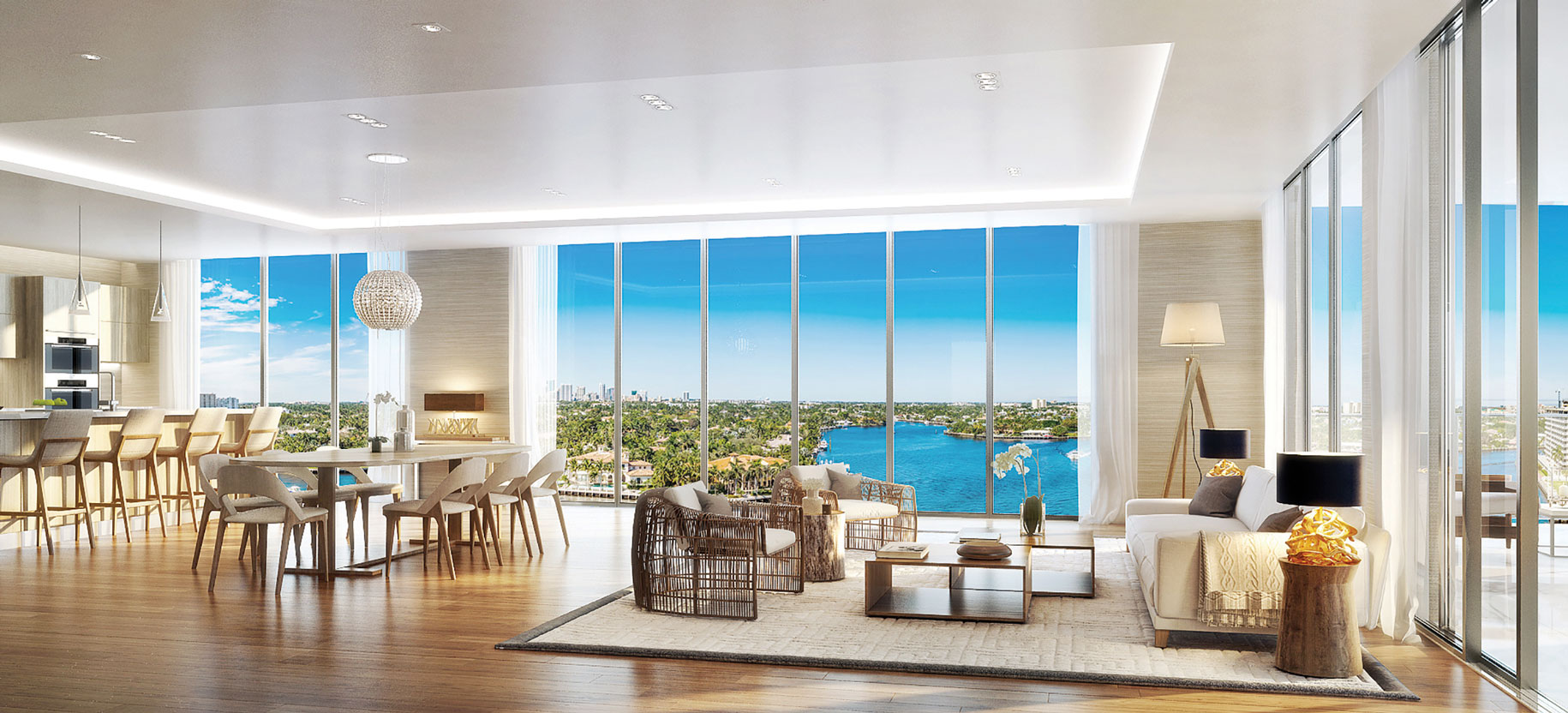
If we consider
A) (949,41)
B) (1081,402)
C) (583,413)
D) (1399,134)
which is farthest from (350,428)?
(1399,134)

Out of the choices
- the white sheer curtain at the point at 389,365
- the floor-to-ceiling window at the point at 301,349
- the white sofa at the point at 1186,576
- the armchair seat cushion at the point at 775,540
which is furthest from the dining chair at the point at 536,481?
the floor-to-ceiling window at the point at 301,349

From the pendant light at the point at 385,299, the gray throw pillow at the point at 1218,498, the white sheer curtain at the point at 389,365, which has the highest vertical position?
the pendant light at the point at 385,299

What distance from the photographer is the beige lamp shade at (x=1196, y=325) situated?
845 cm

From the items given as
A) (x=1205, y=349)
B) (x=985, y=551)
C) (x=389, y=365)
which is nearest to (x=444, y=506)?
(x=985, y=551)

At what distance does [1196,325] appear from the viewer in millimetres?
8461

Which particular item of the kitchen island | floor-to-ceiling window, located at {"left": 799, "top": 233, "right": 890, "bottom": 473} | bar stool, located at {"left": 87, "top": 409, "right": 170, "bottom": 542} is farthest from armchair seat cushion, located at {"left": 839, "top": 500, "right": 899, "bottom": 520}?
the kitchen island

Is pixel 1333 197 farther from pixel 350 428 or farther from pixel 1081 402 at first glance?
pixel 350 428

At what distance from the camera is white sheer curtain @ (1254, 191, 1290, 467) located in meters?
8.07

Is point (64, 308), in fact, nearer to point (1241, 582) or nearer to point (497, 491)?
point (497, 491)

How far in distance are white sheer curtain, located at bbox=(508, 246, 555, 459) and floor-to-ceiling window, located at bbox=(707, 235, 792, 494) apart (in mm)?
1753

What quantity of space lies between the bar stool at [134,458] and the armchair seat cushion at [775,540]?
5692 mm

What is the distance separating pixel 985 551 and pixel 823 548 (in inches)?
52.0

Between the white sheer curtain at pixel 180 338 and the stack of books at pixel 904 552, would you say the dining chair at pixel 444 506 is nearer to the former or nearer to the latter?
the stack of books at pixel 904 552

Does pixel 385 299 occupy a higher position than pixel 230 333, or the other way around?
pixel 385 299
